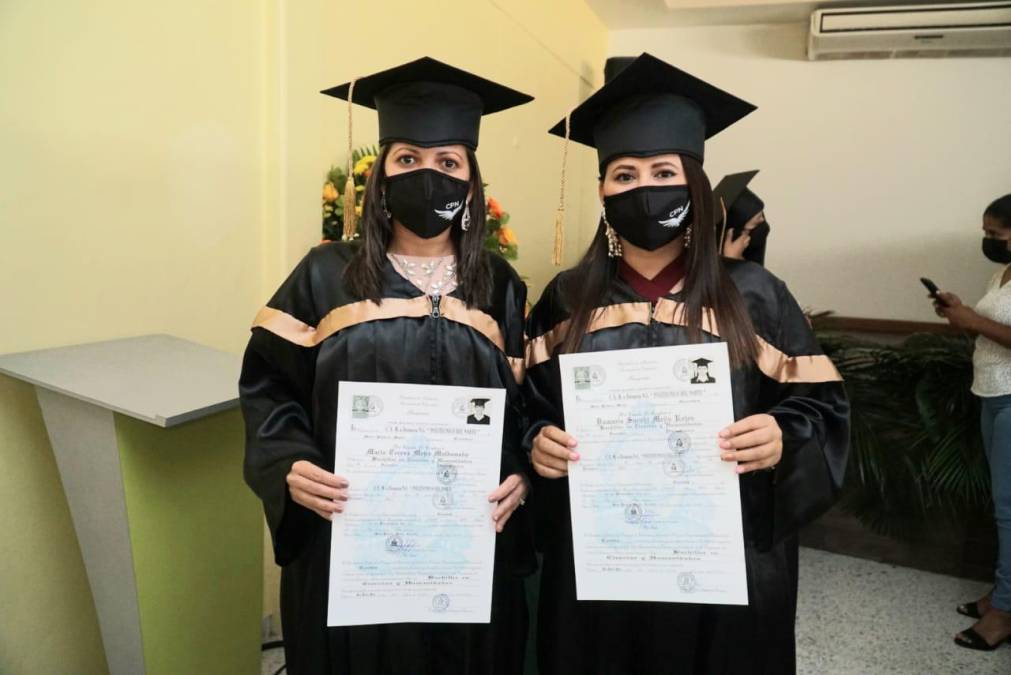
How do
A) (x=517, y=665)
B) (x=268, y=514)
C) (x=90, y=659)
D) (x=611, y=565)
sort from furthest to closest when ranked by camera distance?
(x=90, y=659) < (x=517, y=665) < (x=268, y=514) < (x=611, y=565)

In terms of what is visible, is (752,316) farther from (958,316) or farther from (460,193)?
(958,316)

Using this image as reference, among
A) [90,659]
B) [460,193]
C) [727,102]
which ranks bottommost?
[90,659]

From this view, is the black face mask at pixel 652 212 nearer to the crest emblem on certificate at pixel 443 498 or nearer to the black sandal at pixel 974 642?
the crest emblem on certificate at pixel 443 498

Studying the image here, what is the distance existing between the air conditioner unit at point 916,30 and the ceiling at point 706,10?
0.09 metres

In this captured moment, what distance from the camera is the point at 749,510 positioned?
1.40 meters

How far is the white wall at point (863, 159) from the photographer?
502 centimetres

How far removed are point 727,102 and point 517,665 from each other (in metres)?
1.23

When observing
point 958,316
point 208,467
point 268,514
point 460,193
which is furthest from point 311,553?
point 958,316

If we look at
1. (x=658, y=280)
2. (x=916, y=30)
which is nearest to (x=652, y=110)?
(x=658, y=280)

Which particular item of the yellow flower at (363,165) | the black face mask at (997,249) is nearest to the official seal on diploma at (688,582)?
the yellow flower at (363,165)

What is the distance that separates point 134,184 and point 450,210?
102cm

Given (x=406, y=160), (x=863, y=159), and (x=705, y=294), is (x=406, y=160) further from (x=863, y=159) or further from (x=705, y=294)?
(x=863, y=159)

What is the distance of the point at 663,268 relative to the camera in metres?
1.47

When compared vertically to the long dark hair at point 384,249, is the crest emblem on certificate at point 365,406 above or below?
below
